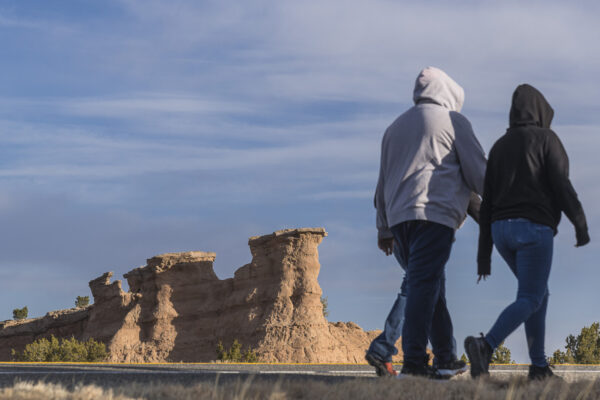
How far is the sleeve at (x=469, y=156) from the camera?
208 inches

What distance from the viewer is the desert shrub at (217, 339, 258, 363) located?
117 ft

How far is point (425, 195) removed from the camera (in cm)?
520

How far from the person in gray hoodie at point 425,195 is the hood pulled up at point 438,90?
37 mm

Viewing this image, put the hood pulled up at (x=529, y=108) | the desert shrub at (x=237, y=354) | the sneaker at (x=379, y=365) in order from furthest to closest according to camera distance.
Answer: the desert shrub at (x=237, y=354) < the sneaker at (x=379, y=365) < the hood pulled up at (x=529, y=108)

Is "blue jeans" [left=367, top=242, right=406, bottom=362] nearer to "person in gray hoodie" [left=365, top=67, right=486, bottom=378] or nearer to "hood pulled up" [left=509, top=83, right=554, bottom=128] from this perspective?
"person in gray hoodie" [left=365, top=67, right=486, bottom=378]

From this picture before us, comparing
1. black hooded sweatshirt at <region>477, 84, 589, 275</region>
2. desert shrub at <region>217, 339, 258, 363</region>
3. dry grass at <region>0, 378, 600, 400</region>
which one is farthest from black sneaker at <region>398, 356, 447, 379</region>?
desert shrub at <region>217, 339, 258, 363</region>

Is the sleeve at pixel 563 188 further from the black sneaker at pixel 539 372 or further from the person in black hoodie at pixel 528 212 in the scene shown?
the black sneaker at pixel 539 372

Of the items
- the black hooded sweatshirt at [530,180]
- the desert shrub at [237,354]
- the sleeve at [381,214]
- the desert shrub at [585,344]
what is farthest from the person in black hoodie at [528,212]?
the desert shrub at [237,354]

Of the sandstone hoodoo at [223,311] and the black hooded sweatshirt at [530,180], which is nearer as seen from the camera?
the black hooded sweatshirt at [530,180]

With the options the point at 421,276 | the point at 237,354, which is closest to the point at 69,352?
the point at 237,354

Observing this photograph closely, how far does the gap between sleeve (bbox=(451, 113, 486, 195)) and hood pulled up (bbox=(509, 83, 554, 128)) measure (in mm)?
332

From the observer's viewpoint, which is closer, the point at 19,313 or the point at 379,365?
the point at 379,365

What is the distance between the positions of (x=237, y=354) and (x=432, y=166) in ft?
108

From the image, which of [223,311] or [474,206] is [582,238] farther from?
[223,311]
